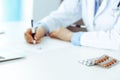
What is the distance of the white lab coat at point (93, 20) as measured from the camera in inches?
49.7

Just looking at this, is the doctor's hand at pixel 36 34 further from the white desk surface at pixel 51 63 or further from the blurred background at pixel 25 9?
the blurred background at pixel 25 9

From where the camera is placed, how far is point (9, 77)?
798 millimetres

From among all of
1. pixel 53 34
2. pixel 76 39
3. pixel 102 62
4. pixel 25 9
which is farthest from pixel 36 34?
pixel 25 9

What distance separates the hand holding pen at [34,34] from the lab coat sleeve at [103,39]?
260mm

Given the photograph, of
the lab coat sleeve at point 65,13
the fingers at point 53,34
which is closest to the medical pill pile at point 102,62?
the fingers at point 53,34

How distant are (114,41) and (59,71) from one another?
0.49 m

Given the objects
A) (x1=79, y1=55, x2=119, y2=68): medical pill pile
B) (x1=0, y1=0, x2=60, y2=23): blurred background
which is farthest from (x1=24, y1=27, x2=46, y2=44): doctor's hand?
(x1=0, y1=0, x2=60, y2=23): blurred background

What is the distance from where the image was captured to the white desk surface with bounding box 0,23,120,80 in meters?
0.83

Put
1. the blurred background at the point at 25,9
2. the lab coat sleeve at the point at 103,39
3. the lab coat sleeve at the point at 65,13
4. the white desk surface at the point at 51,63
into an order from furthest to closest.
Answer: the blurred background at the point at 25,9 → the lab coat sleeve at the point at 65,13 → the lab coat sleeve at the point at 103,39 → the white desk surface at the point at 51,63

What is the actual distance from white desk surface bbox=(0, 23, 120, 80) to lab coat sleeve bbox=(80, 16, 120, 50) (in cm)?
4

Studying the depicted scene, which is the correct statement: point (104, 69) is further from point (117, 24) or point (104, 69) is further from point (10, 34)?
point (10, 34)

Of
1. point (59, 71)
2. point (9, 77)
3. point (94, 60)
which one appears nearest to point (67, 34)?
point (94, 60)

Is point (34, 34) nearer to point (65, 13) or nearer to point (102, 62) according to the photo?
point (65, 13)

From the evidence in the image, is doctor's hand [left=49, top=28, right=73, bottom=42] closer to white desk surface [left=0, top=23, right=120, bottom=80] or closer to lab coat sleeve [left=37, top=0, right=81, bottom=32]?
white desk surface [left=0, top=23, right=120, bottom=80]
